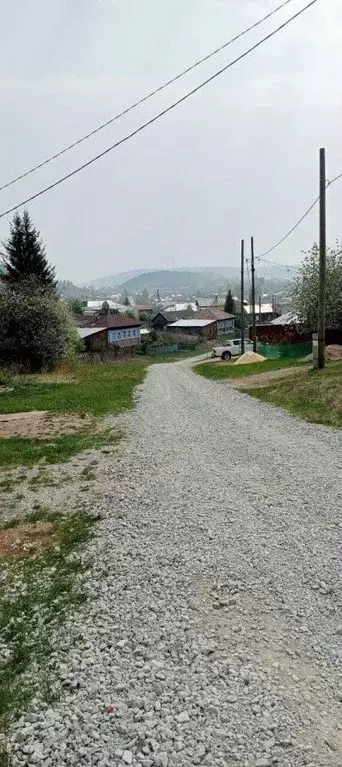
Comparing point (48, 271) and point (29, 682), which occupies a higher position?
point (48, 271)

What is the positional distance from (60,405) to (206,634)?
1511cm

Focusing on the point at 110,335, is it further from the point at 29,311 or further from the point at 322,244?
the point at 322,244

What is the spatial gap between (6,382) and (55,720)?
2479 centimetres

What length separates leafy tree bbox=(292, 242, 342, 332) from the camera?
39.5 m

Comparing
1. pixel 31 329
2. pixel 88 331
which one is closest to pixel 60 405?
pixel 31 329

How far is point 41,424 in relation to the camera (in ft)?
49.4

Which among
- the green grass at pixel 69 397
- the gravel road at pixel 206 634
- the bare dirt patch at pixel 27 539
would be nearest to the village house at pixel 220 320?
the green grass at pixel 69 397

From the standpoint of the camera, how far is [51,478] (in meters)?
9.29

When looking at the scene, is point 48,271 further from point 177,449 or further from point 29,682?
point 29,682

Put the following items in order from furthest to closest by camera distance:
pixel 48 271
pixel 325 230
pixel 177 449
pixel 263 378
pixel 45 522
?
1. pixel 48 271
2. pixel 263 378
3. pixel 325 230
4. pixel 177 449
5. pixel 45 522

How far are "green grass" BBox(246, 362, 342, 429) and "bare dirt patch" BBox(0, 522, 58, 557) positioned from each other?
8.13m

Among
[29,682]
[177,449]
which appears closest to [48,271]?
[177,449]

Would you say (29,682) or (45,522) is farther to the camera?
(45,522)

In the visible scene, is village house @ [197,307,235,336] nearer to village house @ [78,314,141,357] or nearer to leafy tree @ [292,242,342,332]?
village house @ [78,314,141,357]
